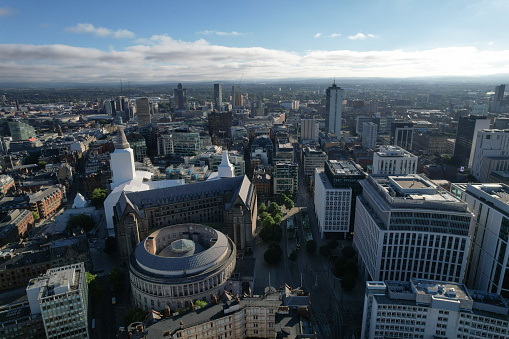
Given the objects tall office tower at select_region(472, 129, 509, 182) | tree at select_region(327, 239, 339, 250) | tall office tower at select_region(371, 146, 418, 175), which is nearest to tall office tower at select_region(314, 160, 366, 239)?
tree at select_region(327, 239, 339, 250)

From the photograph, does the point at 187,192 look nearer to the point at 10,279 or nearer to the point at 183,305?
the point at 183,305

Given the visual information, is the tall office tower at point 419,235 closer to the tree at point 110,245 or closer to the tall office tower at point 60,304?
the tall office tower at point 60,304

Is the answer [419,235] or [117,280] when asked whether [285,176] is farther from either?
[117,280]

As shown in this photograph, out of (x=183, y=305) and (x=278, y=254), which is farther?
(x=278, y=254)

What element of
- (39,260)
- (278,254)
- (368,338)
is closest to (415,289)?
(368,338)

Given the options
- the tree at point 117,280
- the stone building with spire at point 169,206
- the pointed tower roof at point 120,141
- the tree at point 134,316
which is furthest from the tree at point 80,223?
the tree at point 134,316

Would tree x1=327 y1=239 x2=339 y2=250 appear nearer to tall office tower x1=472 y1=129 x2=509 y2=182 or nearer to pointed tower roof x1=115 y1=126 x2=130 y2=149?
pointed tower roof x1=115 y1=126 x2=130 y2=149
